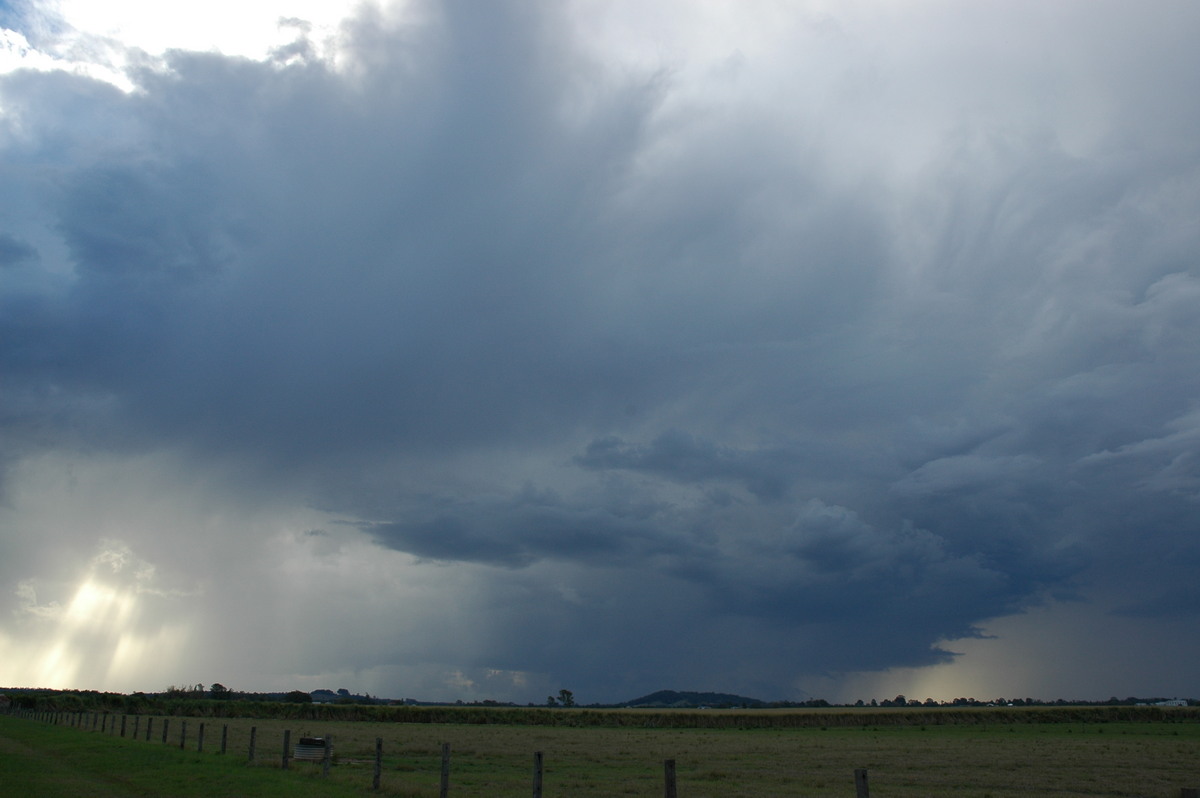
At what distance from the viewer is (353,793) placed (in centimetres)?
2270

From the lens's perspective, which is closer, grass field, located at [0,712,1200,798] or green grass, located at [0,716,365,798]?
green grass, located at [0,716,365,798]

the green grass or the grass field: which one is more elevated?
the green grass

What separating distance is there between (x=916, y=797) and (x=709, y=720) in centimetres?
Answer: 11069

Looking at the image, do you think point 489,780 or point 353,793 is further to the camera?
point 489,780

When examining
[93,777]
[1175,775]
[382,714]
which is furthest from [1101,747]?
[382,714]

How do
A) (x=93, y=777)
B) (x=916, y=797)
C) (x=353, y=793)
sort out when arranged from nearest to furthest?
(x=353, y=793)
(x=93, y=777)
(x=916, y=797)

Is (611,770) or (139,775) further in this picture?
(611,770)

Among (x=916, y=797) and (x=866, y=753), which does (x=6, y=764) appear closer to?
(x=916, y=797)

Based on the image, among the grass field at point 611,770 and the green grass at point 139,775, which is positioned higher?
the green grass at point 139,775

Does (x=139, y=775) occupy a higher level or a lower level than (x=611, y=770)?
higher

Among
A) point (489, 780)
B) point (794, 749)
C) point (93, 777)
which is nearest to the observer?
point (93, 777)

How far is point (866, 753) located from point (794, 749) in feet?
23.1

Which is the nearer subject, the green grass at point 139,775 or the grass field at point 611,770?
the green grass at point 139,775

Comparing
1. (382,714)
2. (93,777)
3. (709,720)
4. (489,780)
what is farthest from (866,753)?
(382,714)
